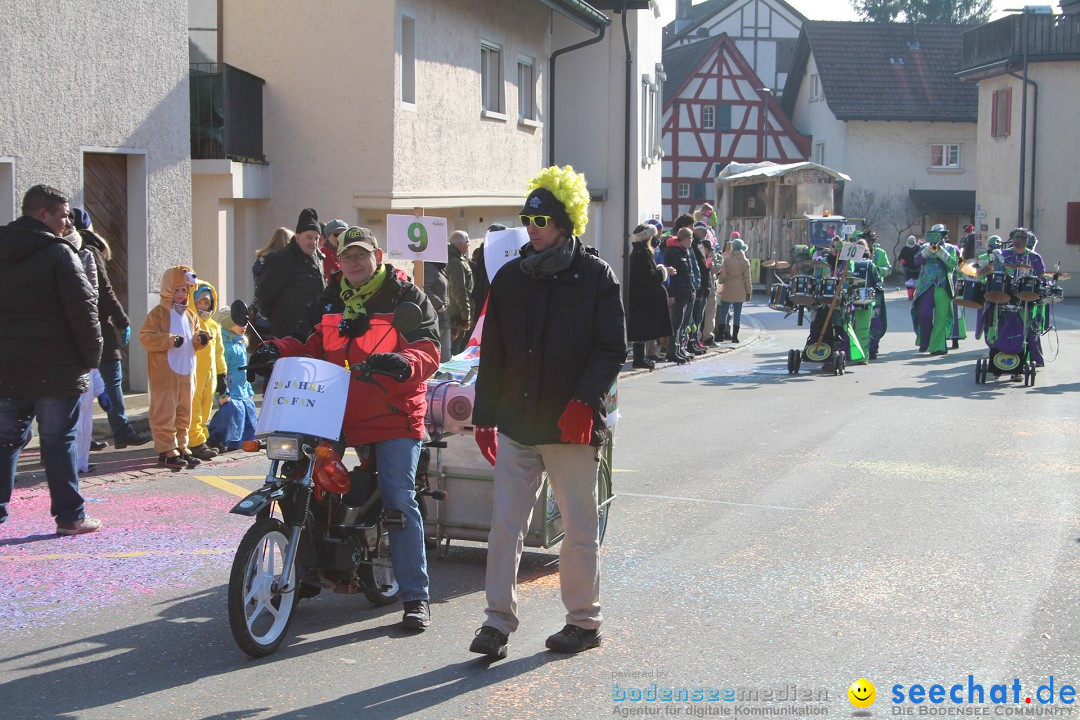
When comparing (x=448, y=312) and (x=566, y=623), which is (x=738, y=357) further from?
(x=566, y=623)

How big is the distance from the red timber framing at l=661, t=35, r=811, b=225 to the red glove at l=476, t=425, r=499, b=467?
5398 centimetres

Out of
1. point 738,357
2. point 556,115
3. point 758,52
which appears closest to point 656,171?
point 556,115

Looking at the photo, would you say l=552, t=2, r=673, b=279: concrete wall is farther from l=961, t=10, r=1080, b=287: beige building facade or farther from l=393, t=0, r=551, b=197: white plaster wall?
l=961, t=10, r=1080, b=287: beige building facade

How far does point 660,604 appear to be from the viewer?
254 inches

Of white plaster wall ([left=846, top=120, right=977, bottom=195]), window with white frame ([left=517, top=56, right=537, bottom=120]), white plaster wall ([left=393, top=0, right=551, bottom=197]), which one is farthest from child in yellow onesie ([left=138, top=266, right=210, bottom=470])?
white plaster wall ([left=846, top=120, right=977, bottom=195])

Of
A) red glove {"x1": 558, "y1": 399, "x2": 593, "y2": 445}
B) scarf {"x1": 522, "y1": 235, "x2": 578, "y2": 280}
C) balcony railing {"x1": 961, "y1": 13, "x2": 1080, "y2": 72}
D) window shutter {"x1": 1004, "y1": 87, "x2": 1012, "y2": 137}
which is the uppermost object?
balcony railing {"x1": 961, "y1": 13, "x2": 1080, "y2": 72}

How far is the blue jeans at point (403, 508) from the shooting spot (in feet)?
19.5

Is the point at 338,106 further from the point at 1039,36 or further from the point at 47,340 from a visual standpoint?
the point at 1039,36

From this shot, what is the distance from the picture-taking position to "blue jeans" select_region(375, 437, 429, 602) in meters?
5.96

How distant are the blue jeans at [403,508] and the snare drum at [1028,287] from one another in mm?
12525

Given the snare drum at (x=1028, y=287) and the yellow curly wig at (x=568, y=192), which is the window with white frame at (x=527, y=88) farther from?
the yellow curly wig at (x=568, y=192)

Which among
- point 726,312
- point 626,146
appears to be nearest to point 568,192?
point 726,312

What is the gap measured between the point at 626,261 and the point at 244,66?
458 inches

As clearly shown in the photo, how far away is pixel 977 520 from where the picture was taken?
337 inches
